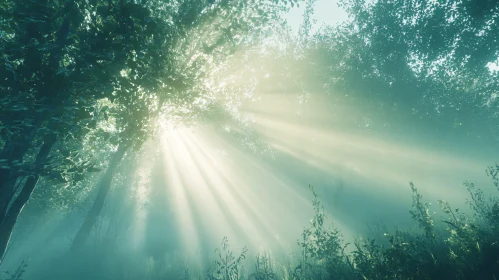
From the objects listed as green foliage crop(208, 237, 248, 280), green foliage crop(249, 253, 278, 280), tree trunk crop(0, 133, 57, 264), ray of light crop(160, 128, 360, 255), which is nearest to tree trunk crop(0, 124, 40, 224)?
tree trunk crop(0, 133, 57, 264)

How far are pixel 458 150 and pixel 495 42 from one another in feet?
41.1

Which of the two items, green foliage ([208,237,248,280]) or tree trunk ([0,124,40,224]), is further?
green foliage ([208,237,248,280])

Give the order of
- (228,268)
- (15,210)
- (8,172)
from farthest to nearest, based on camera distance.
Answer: (228,268) → (15,210) → (8,172)

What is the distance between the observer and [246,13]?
1098 cm

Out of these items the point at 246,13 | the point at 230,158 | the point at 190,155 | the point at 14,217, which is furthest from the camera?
the point at 190,155

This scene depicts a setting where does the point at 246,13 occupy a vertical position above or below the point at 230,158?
below

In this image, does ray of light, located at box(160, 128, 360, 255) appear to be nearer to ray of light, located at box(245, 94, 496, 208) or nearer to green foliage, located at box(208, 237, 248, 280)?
ray of light, located at box(245, 94, 496, 208)

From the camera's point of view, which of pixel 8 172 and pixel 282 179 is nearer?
pixel 8 172

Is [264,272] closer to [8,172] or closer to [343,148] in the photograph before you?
[8,172]

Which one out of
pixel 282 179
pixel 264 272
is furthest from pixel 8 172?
pixel 282 179

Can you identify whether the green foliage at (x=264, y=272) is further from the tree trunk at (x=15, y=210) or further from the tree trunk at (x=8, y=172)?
the tree trunk at (x=8, y=172)

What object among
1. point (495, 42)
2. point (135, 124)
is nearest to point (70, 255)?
point (135, 124)

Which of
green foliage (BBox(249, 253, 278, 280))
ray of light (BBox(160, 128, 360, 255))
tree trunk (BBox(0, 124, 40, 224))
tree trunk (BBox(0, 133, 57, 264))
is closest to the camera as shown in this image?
tree trunk (BBox(0, 124, 40, 224))

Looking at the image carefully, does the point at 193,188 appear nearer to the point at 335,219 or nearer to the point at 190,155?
the point at 190,155
